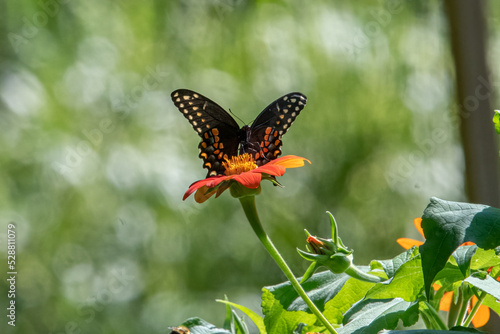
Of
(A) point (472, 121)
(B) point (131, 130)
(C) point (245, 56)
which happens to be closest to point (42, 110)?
(B) point (131, 130)

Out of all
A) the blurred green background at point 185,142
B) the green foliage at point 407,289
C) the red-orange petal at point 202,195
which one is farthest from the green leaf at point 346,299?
the blurred green background at point 185,142

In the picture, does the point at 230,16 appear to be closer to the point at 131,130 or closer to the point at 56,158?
the point at 131,130

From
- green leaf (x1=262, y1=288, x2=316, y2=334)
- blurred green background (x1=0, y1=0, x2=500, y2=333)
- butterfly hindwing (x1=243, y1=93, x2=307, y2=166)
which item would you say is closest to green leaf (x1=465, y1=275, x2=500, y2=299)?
green leaf (x1=262, y1=288, x2=316, y2=334)

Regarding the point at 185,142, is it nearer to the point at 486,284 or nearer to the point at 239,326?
the point at 239,326

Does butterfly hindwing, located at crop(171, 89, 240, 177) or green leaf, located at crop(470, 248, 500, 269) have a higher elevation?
butterfly hindwing, located at crop(171, 89, 240, 177)
